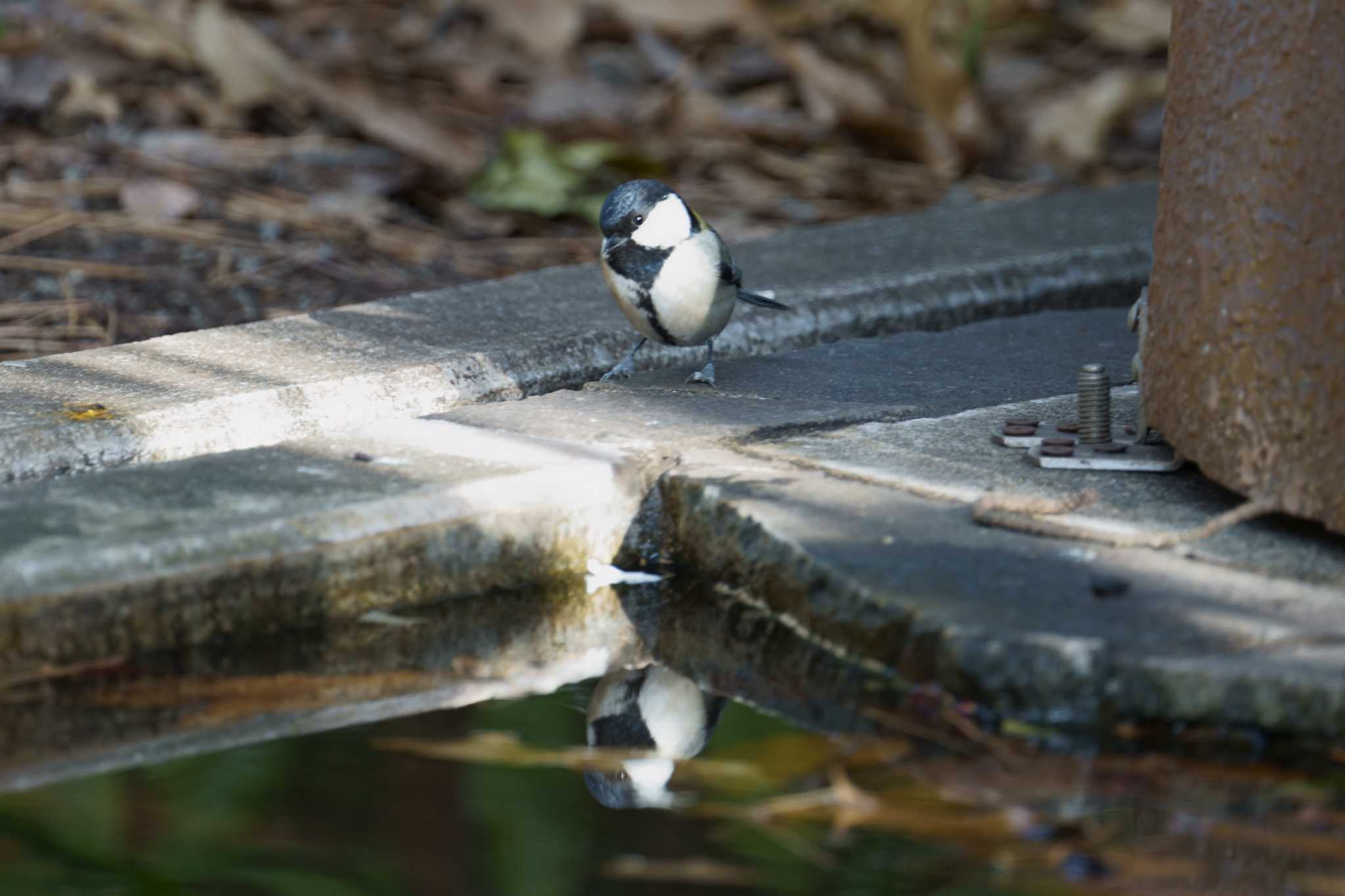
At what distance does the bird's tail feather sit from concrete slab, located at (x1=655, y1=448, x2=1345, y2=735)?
32.1 inches

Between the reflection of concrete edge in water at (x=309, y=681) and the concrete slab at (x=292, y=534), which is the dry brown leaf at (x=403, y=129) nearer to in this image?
the concrete slab at (x=292, y=534)

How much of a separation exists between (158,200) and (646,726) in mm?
2842

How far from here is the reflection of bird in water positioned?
176 centimetres

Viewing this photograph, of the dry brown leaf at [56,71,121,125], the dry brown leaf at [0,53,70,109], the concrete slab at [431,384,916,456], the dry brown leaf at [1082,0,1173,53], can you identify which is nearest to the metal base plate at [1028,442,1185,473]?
the concrete slab at [431,384,916,456]

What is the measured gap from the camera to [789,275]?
3.53 meters

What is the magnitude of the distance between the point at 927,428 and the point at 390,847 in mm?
1255

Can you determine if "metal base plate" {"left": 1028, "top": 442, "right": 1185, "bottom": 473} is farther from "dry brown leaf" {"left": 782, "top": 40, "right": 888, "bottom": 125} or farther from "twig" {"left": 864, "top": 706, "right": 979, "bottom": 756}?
"dry brown leaf" {"left": 782, "top": 40, "right": 888, "bottom": 125}

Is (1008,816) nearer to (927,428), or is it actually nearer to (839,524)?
(839,524)

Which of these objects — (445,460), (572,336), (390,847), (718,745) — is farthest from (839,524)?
(572,336)

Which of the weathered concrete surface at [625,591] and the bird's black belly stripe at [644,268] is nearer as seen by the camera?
the weathered concrete surface at [625,591]

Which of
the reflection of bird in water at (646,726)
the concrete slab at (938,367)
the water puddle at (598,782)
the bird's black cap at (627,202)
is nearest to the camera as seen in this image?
the water puddle at (598,782)

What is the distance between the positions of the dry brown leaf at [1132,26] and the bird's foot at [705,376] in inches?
150

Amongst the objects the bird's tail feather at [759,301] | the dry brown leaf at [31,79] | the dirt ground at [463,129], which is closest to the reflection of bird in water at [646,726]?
the bird's tail feather at [759,301]

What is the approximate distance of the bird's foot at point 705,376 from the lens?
2.90 metres
